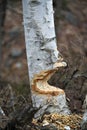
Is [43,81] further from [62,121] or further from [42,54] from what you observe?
[62,121]

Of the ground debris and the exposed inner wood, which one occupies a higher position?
the exposed inner wood

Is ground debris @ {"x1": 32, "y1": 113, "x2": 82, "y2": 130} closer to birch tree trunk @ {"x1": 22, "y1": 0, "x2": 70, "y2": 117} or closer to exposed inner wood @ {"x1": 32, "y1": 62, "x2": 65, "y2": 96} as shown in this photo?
birch tree trunk @ {"x1": 22, "y1": 0, "x2": 70, "y2": 117}

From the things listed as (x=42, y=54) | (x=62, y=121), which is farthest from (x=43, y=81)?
(x=62, y=121)

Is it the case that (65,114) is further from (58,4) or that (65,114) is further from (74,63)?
(58,4)

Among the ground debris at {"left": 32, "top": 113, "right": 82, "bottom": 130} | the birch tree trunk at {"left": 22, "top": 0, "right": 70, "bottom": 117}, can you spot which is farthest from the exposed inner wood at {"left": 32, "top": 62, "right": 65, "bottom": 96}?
the ground debris at {"left": 32, "top": 113, "right": 82, "bottom": 130}

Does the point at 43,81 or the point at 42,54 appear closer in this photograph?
the point at 42,54

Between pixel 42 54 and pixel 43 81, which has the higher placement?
pixel 42 54
